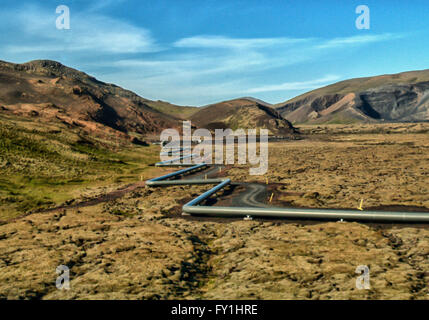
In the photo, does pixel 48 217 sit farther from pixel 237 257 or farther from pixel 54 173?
pixel 54 173

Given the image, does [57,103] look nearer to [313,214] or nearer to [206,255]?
[313,214]

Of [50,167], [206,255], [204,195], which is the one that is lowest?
[206,255]

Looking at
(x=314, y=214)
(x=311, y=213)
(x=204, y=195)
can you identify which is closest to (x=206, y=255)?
(x=311, y=213)

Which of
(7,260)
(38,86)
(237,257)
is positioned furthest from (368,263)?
(38,86)

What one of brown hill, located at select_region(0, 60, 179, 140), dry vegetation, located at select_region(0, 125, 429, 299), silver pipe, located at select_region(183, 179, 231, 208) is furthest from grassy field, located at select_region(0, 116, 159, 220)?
brown hill, located at select_region(0, 60, 179, 140)

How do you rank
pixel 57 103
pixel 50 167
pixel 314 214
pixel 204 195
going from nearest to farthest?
pixel 314 214, pixel 204 195, pixel 50 167, pixel 57 103

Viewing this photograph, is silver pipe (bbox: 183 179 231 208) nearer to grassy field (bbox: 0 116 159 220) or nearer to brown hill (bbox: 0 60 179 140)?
grassy field (bbox: 0 116 159 220)
